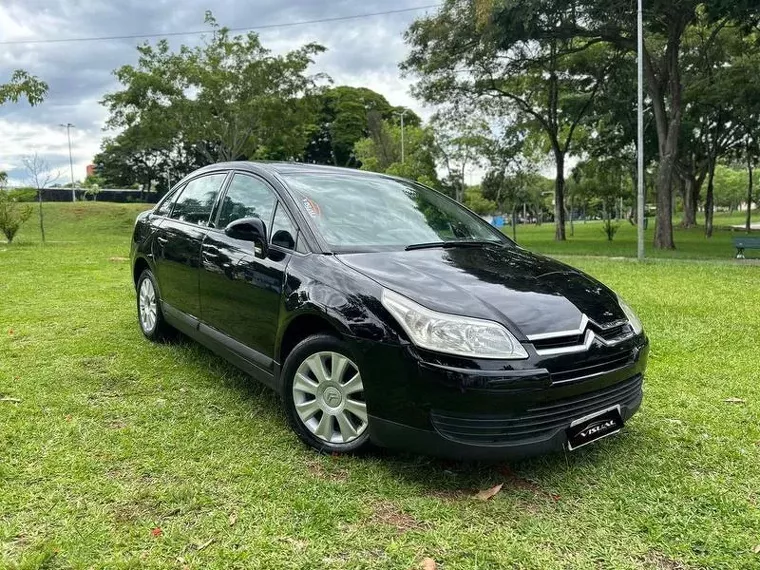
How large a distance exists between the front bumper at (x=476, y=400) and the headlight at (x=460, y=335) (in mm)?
41

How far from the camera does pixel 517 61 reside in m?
20.5

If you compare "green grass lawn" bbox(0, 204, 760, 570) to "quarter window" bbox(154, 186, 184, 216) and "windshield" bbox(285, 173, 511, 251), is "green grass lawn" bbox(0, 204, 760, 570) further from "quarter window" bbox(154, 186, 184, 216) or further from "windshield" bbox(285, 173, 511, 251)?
"quarter window" bbox(154, 186, 184, 216)

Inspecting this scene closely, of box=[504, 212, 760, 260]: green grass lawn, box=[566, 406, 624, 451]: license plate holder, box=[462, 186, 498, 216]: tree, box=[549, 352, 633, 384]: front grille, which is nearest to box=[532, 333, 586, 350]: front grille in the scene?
box=[549, 352, 633, 384]: front grille

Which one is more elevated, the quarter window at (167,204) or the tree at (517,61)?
A: the tree at (517,61)

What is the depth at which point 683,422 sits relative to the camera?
3473 millimetres

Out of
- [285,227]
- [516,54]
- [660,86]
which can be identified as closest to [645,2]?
[660,86]

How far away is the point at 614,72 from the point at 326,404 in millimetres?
22658

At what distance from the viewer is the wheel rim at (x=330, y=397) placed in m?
2.82

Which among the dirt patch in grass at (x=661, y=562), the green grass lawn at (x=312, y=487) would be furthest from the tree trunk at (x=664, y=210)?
the dirt patch in grass at (x=661, y=562)

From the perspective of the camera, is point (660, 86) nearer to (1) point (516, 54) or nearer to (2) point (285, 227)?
(1) point (516, 54)

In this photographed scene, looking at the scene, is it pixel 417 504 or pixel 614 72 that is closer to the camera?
pixel 417 504

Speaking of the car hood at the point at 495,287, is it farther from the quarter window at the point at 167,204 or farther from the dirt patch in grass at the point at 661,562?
the quarter window at the point at 167,204

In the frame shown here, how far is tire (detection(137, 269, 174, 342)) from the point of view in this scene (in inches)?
197

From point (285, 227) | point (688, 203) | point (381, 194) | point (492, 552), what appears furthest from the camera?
point (688, 203)
